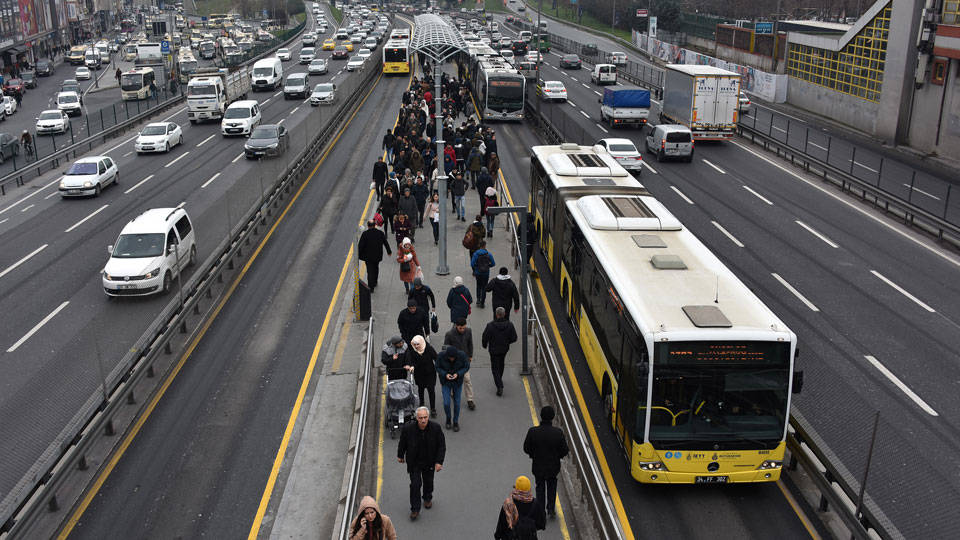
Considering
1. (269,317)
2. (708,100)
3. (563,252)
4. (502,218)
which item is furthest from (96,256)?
(708,100)

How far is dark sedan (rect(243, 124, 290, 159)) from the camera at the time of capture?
127ft

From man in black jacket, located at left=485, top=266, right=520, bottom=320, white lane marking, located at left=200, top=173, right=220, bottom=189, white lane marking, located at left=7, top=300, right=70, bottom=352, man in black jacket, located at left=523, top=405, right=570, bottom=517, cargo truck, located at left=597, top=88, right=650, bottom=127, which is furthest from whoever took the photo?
cargo truck, located at left=597, top=88, right=650, bottom=127

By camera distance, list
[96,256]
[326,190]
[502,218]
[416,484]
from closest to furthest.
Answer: [416,484], [96,256], [502,218], [326,190]

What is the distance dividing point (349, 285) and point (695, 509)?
12.3 m

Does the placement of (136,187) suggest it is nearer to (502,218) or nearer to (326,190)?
(326,190)

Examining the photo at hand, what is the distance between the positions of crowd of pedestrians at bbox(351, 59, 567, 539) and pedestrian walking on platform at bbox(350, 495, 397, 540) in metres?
0.01

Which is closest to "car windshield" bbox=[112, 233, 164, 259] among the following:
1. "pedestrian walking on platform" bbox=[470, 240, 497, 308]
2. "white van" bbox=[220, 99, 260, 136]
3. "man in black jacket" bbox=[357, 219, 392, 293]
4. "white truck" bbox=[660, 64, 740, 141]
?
"man in black jacket" bbox=[357, 219, 392, 293]

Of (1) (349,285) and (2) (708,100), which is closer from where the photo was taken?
(1) (349,285)

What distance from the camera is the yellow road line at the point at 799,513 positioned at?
11009mm

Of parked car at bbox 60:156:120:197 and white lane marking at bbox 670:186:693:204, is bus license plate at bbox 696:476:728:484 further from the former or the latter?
parked car at bbox 60:156:120:197

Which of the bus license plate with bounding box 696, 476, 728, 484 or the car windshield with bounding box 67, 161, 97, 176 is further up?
the car windshield with bounding box 67, 161, 97, 176

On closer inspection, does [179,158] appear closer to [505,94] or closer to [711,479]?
[505,94]

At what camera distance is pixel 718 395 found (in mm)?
11094

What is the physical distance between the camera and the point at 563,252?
750 inches
